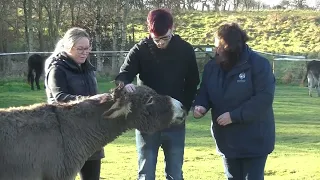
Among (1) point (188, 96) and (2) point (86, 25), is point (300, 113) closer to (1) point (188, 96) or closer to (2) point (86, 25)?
A: (1) point (188, 96)

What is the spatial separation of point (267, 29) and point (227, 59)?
44.5 meters

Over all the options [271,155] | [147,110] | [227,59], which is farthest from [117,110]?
[271,155]

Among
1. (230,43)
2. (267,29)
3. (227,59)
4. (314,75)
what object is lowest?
(314,75)

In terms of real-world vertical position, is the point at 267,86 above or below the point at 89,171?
above

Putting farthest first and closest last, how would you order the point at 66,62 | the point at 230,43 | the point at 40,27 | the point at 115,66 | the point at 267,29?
the point at 267,29, the point at 40,27, the point at 115,66, the point at 66,62, the point at 230,43

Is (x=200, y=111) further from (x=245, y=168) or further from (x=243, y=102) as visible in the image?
(x=245, y=168)

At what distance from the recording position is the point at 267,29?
4856 centimetres

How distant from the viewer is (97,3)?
1373 inches

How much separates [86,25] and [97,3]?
1.77m

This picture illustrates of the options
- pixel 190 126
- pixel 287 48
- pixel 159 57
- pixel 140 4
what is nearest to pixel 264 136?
pixel 159 57

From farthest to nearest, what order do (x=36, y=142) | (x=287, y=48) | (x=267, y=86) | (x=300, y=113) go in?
(x=287, y=48) < (x=300, y=113) < (x=267, y=86) < (x=36, y=142)

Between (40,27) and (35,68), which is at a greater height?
(40,27)

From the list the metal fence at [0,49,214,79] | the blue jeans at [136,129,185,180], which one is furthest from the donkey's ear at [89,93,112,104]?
the metal fence at [0,49,214,79]

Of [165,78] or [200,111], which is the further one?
[165,78]
